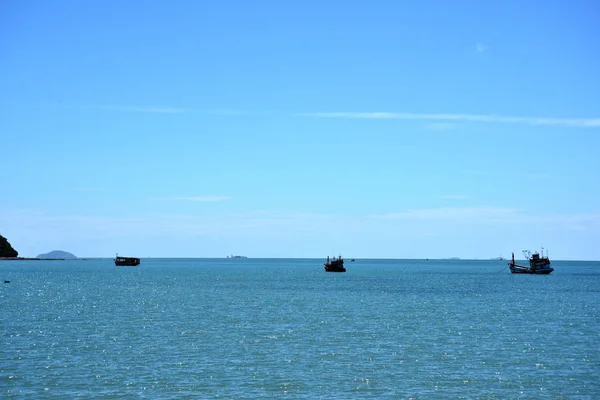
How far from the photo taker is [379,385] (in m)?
33.8

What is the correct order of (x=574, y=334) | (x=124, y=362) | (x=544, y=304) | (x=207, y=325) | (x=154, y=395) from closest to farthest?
(x=154, y=395) < (x=124, y=362) < (x=574, y=334) < (x=207, y=325) < (x=544, y=304)

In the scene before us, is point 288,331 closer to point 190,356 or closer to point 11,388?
point 190,356

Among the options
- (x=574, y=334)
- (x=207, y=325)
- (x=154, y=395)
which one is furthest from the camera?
(x=207, y=325)

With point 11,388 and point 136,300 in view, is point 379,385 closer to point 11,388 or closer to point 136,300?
point 11,388

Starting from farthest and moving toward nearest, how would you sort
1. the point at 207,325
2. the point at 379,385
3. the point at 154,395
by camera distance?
the point at 207,325, the point at 379,385, the point at 154,395

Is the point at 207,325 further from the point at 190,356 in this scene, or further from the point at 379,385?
the point at 379,385

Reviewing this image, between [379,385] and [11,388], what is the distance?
798 inches

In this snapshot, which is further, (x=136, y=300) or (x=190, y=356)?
(x=136, y=300)

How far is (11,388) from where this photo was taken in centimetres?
3225

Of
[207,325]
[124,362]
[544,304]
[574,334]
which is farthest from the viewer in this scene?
[544,304]

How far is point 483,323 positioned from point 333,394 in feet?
116

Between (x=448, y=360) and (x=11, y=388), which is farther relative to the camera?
(x=448, y=360)

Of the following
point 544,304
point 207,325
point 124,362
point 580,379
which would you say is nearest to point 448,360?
point 580,379

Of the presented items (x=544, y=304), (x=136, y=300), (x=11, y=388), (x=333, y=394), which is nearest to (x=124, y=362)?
(x=11, y=388)
